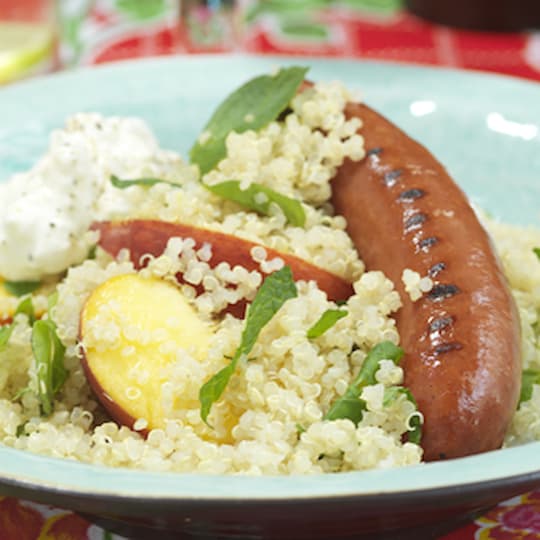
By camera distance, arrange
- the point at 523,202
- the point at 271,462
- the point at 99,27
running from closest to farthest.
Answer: the point at 271,462 → the point at 523,202 → the point at 99,27

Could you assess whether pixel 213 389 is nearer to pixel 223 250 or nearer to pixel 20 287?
pixel 223 250

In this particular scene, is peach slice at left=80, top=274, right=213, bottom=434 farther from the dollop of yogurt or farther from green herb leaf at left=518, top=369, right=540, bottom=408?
green herb leaf at left=518, top=369, right=540, bottom=408

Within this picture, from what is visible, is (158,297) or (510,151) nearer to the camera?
(158,297)

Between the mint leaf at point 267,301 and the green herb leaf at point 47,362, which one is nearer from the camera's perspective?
the mint leaf at point 267,301

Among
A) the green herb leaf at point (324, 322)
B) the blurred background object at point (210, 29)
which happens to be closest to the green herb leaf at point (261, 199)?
the green herb leaf at point (324, 322)

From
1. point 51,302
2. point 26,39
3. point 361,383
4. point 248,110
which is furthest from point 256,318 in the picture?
point 26,39

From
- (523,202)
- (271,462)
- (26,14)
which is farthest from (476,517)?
(26,14)

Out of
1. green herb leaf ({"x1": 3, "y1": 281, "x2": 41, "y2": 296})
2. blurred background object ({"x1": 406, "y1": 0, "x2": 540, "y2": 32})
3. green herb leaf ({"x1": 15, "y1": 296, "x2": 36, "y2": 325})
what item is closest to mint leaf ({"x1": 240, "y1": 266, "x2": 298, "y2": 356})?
green herb leaf ({"x1": 15, "y1": 296, "x2": 36, "y2": 325})

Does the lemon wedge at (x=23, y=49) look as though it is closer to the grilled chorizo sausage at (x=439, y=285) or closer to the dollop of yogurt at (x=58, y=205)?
the dollop of yogurt at (x=58, y=205)

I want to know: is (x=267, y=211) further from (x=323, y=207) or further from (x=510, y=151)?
(x=510, y=151)
